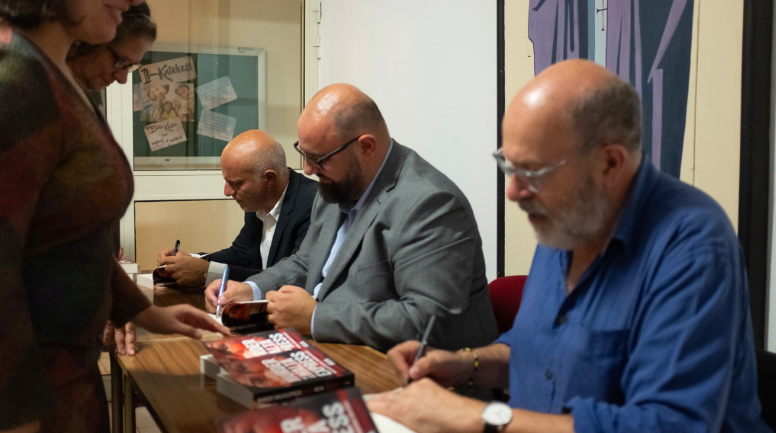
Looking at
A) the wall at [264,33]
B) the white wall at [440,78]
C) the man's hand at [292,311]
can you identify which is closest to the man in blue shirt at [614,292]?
the man's hand at [292,311]

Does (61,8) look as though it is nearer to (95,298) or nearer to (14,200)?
(14,200)

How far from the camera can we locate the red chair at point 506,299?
6.48 feet

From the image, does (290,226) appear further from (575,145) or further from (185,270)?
(575,145)

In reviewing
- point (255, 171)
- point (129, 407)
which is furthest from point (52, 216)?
point (255, 171)

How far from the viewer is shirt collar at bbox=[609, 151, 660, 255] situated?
1.07 m

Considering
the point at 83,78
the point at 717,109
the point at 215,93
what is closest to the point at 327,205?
the point at 83,78

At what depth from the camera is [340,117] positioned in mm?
1992

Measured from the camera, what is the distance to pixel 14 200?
0.85 meters

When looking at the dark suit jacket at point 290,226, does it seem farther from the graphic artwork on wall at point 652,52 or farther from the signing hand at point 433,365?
the signing hand at point 433,365

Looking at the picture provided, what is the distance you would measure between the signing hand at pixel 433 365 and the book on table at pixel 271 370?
0.11 meters

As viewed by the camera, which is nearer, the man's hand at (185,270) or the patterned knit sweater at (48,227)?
the patterned knit sweater at (48,227)

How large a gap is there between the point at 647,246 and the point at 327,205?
56.6 inches

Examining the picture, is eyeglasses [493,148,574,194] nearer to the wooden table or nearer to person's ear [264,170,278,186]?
the wooden table

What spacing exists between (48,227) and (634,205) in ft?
3.12
